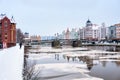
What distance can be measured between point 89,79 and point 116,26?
172 meters

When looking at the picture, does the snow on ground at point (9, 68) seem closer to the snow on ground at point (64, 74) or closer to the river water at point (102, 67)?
the snow on ground at point (64, 74)

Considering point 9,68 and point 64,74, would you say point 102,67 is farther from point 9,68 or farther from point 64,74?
point 9,68

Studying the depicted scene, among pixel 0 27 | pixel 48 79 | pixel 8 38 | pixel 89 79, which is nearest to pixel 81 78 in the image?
pixel 89 79

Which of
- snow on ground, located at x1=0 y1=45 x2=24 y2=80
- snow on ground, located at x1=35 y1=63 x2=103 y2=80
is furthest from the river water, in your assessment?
snow on ground, located at x1=0 y1=45 x2=24 y2=80

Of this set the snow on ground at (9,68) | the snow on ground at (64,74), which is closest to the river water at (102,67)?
the snow on ground at (64,74)

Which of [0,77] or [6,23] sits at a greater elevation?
[6,23]

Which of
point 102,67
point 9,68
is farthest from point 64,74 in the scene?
point 9,68

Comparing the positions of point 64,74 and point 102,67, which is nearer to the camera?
point 64,74

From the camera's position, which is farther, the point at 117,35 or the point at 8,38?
the point at 117,35

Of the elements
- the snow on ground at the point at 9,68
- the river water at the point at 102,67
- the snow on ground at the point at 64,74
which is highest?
the snow on ground at the point at 9,68

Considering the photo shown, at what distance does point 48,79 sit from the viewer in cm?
2534

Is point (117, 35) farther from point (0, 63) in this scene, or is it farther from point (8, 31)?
point (0, 63)

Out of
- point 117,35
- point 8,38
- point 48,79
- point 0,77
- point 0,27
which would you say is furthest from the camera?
point 117,35

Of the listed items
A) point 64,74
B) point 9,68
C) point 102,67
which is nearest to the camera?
point 9,68
